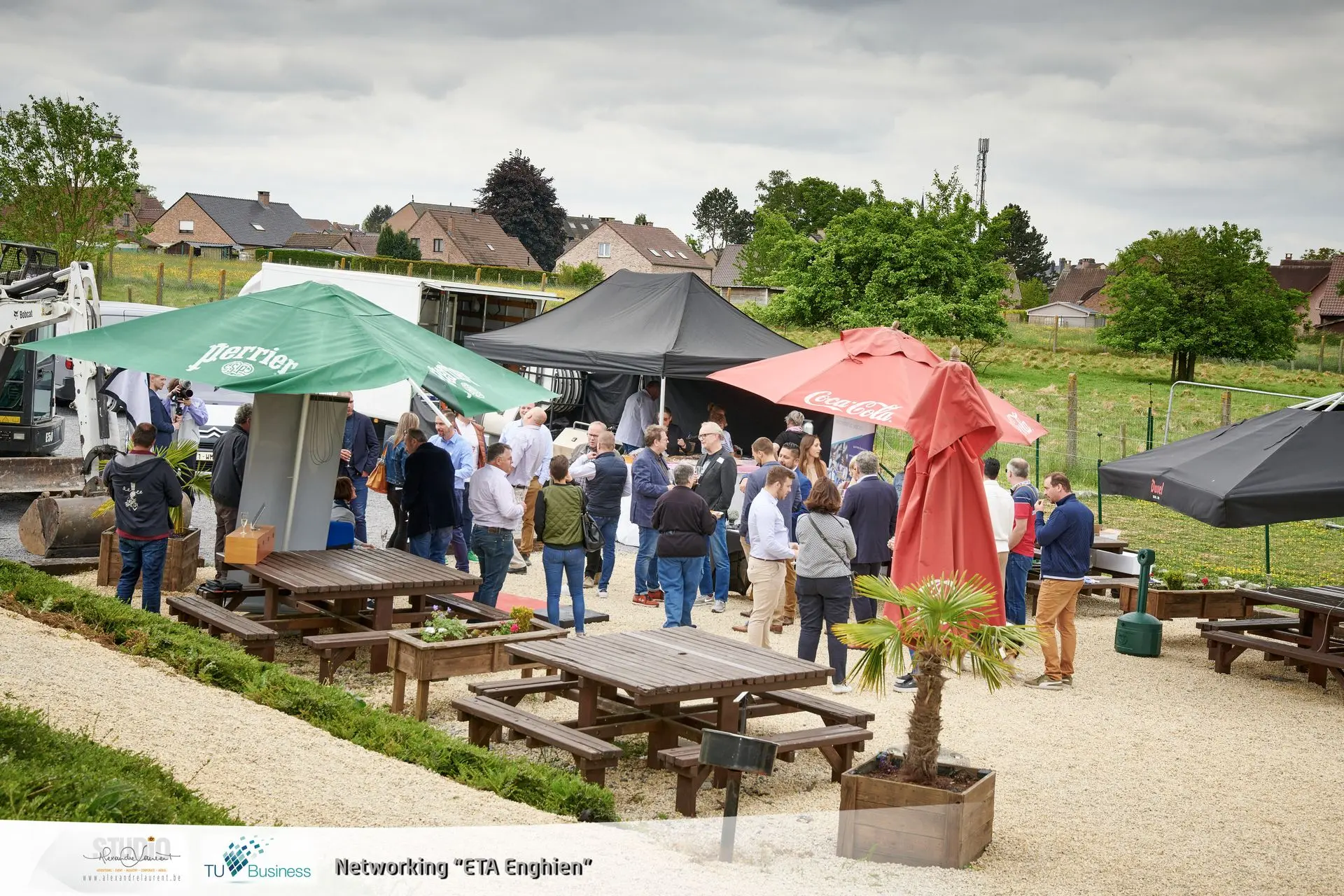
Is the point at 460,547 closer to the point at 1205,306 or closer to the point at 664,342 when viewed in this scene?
the point at 664,342

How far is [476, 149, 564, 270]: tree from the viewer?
266ft

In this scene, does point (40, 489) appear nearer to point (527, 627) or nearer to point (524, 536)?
point (524, 536)

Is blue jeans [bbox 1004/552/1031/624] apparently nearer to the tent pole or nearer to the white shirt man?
the tent pole

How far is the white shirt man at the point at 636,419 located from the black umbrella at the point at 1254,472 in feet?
25.9

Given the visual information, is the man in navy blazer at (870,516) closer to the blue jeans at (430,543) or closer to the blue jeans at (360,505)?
the blue jeans at (430,543)

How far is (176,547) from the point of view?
10.9 m

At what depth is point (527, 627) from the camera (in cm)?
866

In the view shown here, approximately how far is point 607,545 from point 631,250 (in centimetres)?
6747

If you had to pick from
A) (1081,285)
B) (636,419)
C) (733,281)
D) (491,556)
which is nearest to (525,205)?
(733,281)

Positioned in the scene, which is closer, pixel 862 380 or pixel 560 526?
pixel 560 526

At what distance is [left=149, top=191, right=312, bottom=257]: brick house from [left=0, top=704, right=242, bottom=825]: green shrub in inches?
2987

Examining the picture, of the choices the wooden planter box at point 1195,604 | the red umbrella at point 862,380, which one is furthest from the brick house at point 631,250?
the wooden planter box at point 1195,604

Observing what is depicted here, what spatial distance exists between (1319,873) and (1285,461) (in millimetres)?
3867

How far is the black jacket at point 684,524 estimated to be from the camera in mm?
10469
